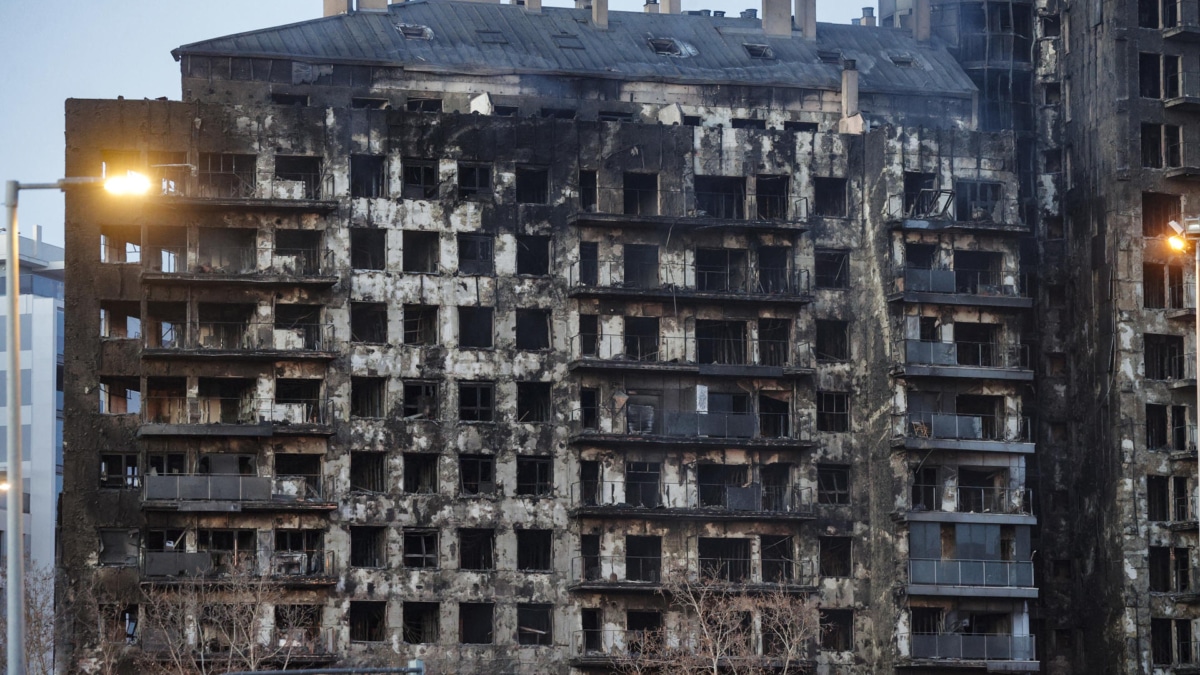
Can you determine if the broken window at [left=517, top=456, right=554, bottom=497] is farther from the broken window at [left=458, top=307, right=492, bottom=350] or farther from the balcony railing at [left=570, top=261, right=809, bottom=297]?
the balcony railing at [left=570, top=261, right=809, bottom=297]

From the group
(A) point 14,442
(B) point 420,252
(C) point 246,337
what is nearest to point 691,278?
(B) point 420,252

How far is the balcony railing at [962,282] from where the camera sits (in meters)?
109

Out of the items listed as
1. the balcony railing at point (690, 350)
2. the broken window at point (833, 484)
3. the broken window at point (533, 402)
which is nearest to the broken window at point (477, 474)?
the broken window at point (533, 402)

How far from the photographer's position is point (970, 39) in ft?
405

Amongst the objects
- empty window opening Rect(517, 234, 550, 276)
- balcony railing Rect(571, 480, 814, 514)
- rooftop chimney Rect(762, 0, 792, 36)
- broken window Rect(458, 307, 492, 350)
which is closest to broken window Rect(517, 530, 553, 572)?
balcony railing Rect(571, 480, 814, 514)

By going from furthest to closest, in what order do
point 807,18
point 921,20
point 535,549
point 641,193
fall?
point 921,20
point 807,18
point 641,193
point 535,549

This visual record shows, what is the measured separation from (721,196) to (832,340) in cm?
923

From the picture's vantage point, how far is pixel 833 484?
109312 millimetres

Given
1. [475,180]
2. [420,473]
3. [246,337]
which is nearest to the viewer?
[246,337]

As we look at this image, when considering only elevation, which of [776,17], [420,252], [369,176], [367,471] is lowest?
[367,471]

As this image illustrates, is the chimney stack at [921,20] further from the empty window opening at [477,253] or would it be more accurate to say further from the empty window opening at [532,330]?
the empty window opening at [477,253]

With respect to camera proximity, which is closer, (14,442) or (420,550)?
(14,442)

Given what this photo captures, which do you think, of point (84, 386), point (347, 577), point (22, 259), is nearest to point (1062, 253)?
point (347, 577)

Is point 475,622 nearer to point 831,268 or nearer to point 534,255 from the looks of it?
point 534,255
